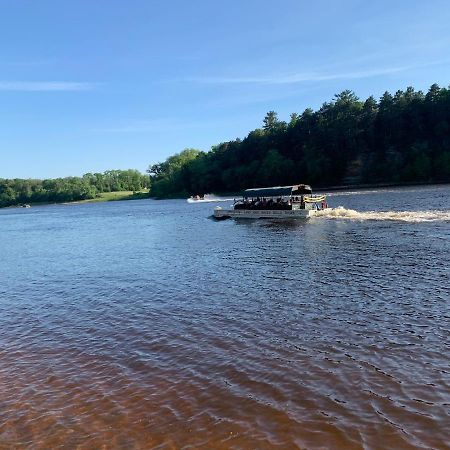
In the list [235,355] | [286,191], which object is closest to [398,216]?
[286,191]

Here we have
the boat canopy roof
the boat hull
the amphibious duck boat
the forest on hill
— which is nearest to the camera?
the boat hull

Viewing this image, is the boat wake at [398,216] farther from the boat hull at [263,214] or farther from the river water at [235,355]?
the river water at [235,355]

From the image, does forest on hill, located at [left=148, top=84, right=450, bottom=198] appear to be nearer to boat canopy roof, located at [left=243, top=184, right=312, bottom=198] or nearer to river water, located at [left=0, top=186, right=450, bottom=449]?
boat canopy roof, located at [left=243, top=184, right=312, bottom=198]

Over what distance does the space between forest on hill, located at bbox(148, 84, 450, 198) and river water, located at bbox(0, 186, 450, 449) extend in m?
98.7

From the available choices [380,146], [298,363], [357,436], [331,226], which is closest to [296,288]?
[298,363]

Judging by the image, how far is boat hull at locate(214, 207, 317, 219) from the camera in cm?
5256

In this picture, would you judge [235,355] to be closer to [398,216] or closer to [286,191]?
[398,216]

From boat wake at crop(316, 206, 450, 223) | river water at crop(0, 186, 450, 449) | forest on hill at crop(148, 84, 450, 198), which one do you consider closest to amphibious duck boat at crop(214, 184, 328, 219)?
boat wake at crop(316, 206, 450, 223)

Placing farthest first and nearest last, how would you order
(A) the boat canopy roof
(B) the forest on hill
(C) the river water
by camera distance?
(B) the forest on hill < (A) the boat canopy roof < (C) the river water

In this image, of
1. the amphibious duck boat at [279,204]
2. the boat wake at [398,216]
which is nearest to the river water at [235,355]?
the boat wake at [398,216]

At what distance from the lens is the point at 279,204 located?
5709 centimetres

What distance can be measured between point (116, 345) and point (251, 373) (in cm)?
509

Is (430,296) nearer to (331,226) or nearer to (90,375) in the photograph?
(90,375)

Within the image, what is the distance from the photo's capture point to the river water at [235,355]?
8258 mm
